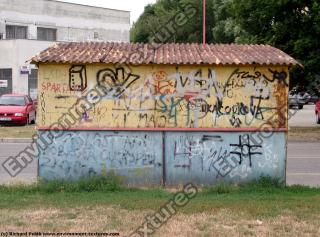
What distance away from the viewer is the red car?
1077 inches

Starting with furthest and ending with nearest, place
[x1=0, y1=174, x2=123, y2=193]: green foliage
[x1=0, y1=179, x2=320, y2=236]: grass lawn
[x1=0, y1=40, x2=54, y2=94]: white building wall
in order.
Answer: [x1=0, y1=40, x2=54, y2=94]: white building wall → [x1=0, y1=174, x2=123, y2=193]: green foliage → [x1=0, y1=179, x2=320, y2=236]: grass lawn

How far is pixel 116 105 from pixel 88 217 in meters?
3.08

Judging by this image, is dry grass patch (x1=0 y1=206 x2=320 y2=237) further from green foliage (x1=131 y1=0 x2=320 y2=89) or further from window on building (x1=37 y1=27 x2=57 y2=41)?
window on building (x1=37 y1=27 x2=57 y2=41)

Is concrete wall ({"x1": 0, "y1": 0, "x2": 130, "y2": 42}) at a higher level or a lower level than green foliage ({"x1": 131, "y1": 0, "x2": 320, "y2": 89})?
higher

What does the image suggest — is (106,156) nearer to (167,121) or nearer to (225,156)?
(167,121)

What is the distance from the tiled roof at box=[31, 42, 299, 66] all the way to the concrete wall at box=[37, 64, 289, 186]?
0.17m

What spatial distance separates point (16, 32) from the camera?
51594 millimetres

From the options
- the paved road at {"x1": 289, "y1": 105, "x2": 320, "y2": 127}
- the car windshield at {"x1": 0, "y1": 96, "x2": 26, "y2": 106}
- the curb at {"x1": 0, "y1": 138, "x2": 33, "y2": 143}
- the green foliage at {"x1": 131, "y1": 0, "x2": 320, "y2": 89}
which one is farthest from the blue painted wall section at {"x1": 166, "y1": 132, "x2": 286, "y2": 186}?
the car windshield at {"x1": 0, "y1": 96, "x2": 26, "y2": 106}

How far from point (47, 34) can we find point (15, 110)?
27704 millimetres

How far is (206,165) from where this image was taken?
34.9 ft

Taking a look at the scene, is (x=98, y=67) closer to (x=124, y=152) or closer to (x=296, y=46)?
(x=124, y=152)

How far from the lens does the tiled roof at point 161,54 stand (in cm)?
1034

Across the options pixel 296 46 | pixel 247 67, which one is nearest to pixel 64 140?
pixel 247 67


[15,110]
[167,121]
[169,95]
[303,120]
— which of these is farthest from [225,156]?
[303,120]
